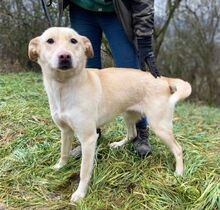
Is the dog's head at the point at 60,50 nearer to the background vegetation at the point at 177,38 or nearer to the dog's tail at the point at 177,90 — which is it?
the dog's tail at the point at 177,90

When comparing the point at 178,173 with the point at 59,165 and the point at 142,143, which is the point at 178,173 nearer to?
the point at 142,143

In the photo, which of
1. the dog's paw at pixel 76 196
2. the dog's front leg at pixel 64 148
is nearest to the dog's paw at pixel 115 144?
the dog's front leg at pixel 64 148

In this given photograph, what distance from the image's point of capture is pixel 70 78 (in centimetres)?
366

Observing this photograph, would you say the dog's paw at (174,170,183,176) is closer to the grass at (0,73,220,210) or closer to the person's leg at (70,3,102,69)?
the grass at (0,73,220,210)

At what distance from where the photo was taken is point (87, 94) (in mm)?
3748

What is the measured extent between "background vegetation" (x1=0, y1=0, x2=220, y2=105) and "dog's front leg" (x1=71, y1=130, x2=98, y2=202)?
619 centimetres

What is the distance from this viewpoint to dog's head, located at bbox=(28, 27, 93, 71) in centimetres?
342

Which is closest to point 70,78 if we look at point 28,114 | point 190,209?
point 190,209

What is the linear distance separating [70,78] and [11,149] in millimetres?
1317

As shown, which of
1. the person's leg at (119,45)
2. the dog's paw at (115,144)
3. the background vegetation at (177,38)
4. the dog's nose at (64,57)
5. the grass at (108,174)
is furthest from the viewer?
the background vegetation at (177,38)

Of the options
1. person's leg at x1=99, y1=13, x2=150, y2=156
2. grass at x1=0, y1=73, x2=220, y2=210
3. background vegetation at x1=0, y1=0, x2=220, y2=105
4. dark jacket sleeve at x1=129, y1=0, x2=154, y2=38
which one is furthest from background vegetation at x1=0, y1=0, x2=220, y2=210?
background vegetation at x1=0, y1=0, x2=220, y2=105

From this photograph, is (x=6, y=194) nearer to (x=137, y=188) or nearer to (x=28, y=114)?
(x=137, y=188)

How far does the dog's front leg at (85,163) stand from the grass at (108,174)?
3.0 inches

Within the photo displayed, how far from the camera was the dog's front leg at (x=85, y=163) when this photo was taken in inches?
147
